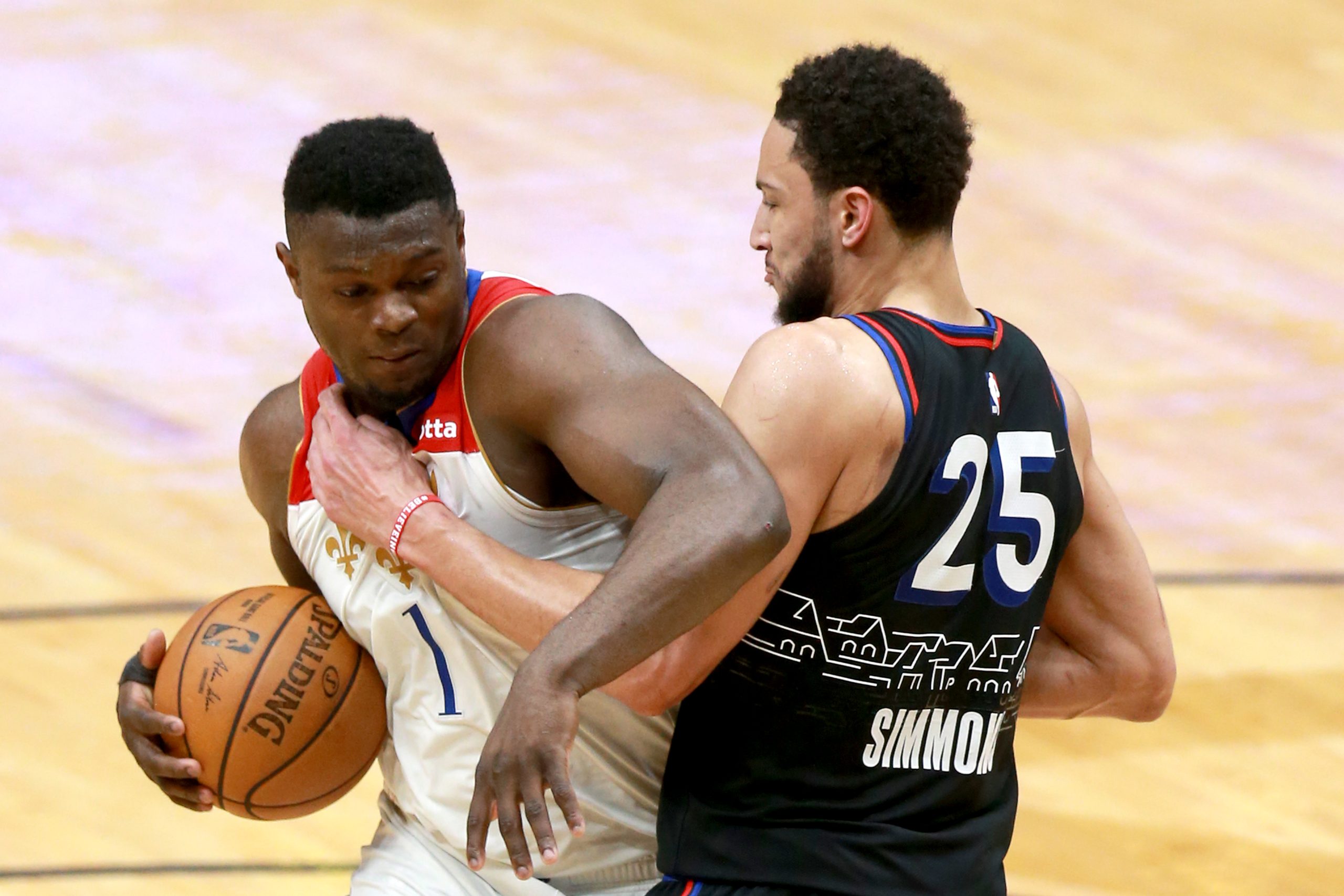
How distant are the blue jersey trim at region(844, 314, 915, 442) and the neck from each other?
0.15 m

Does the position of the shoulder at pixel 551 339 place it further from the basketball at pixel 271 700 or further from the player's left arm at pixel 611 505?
the basketball at pixel 271 700

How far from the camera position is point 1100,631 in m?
2.73

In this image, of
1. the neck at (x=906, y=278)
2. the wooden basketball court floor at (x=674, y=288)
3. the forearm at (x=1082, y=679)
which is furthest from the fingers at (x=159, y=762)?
the wooden basketball court floor at (x=674, y=288)

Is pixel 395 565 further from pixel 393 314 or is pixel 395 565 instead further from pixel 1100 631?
pixel 1100 631

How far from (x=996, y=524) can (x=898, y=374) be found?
0.28m

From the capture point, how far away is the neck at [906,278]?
239 centimetres

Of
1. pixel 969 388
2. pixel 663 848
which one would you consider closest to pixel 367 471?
pixel 663 848

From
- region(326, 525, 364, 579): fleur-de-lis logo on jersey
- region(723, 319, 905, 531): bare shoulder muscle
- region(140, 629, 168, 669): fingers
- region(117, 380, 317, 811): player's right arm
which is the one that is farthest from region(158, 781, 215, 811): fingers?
region(723, 319, 905, 531): bare shoulder muscle

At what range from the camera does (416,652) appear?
2.56m

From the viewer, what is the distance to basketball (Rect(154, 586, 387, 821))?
253cm

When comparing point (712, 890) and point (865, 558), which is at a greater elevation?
point (865, 558)

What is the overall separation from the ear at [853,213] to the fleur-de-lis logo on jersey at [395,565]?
87 cm

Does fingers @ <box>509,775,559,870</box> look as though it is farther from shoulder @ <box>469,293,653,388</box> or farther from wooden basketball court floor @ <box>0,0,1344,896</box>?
wooden basketball court floor @ <box>0,0,1344,896</box>

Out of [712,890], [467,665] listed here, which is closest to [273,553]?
[467,665]
